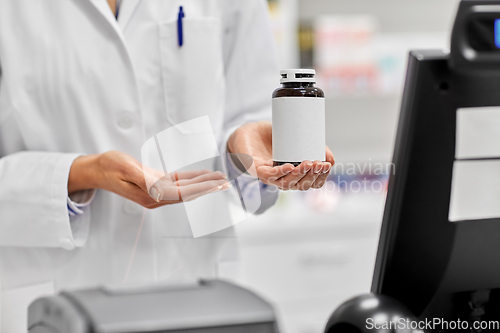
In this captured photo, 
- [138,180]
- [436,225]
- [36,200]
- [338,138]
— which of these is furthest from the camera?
[338,138]

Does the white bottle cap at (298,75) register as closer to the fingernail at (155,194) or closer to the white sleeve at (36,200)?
the fingernail at (155,194)

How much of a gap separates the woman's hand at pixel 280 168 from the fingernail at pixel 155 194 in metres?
0.10

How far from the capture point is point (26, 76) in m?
0.78

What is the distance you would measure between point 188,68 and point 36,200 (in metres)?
0.29

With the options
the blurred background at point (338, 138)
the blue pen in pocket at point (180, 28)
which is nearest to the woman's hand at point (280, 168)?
the blue pen in pocket at point (180, 28)

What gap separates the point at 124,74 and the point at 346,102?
1.92m

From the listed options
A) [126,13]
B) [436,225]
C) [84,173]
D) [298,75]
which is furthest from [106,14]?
[436,225]

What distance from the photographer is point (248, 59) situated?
91cm

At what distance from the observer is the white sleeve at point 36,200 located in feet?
2.44

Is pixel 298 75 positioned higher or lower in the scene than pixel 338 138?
higher

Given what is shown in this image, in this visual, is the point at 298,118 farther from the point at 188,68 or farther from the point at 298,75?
the point at 188,68

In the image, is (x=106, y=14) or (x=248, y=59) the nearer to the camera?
(x=106, y=14)

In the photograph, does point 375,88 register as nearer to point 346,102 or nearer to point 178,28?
point 346,102

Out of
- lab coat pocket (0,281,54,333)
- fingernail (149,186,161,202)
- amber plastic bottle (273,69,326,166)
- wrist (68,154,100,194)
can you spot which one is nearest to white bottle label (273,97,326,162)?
amber plastic bottle (273,69,326,166)
